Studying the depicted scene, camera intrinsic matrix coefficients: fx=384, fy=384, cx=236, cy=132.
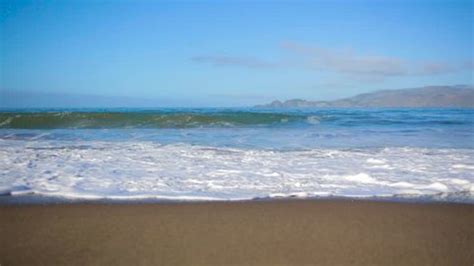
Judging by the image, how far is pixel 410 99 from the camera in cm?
3722

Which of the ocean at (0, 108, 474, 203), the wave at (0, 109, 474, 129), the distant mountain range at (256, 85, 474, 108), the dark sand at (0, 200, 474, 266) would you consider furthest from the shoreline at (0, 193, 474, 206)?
the distant mountain range at (256, 85, 474, 108)

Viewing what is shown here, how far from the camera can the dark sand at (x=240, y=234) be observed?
11.8ft

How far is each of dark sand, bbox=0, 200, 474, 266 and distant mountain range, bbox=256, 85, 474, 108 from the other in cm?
2006

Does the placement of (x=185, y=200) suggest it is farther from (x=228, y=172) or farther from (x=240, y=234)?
(x=228, y=172)

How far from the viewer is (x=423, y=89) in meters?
36.7

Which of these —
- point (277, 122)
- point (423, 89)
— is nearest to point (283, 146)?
point (277, 122)

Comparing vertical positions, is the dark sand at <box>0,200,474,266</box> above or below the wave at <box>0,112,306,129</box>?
below

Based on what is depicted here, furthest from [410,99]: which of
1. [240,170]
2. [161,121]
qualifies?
[240,170]

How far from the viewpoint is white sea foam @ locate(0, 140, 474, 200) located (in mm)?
5695

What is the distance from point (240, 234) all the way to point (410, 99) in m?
37.4

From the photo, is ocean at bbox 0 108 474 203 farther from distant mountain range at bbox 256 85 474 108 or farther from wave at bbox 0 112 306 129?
distant mountain range at bbox 256 85 474 108

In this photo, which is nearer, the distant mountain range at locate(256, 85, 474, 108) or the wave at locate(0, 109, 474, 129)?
the wave at locate(0, 109, 474, 129)

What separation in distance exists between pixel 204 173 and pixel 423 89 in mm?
35428

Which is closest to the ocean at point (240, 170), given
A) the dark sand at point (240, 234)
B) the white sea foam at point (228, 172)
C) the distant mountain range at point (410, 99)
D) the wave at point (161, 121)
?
the white sea foam at point (228, 172)
